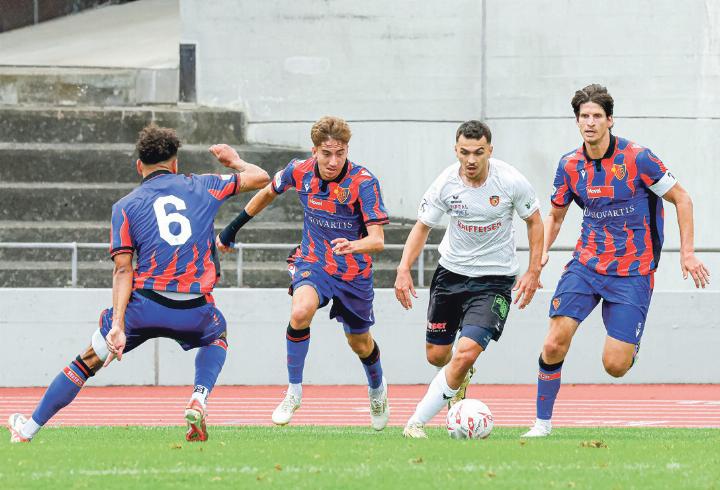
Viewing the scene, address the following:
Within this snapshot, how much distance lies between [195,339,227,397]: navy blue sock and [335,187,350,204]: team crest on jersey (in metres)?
1.62

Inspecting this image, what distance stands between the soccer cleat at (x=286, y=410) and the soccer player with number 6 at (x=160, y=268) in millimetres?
1516

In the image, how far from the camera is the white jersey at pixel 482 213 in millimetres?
9469

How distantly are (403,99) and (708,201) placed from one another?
437cm

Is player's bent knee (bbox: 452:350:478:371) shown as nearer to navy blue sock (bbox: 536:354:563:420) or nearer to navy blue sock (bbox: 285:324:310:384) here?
navy blue sock (bbox: 536:354:563:420)

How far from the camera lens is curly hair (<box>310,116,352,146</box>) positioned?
9.59 meters

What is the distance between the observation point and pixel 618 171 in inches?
367

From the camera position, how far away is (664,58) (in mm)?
17875

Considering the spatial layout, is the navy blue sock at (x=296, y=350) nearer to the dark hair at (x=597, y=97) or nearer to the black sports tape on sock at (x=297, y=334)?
the black sports tape on sock at (x=297, y=334)

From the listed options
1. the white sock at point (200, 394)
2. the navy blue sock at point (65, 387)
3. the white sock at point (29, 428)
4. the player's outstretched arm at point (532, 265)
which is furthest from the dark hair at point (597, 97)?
the white sock at point (29, 428)

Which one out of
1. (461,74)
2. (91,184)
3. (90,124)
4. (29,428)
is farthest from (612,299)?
(90,124)

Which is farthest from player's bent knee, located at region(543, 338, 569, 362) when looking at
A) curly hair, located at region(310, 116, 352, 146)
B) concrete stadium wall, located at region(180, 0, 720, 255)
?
concrete stadium wall, located at region(180, 0, 720, 255)

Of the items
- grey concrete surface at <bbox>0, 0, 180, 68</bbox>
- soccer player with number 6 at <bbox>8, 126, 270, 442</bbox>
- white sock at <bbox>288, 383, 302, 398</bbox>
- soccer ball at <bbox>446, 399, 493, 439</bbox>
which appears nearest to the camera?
soccer player with number 6 at <bbox>8, 126, 270, 442</bbox>

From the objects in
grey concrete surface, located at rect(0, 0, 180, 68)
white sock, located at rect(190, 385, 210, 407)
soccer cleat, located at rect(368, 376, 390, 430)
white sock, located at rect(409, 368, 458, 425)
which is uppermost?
grey concrete surface, located at rect(0, 0, 180, 68)

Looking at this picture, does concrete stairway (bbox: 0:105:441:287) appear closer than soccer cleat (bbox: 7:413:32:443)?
No
